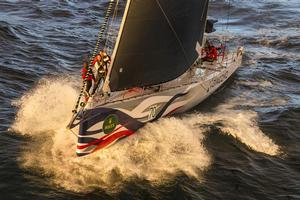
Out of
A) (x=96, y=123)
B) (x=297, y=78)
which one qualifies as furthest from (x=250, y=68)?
(x=96, y=123)

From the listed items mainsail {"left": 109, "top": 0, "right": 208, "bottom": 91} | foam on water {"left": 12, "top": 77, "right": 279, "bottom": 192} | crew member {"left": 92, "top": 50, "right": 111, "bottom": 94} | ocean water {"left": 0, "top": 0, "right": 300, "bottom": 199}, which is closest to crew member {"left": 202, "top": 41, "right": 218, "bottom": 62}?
ocean water {"left": 0, "top": 0, "right": 300, "bottom": 199}

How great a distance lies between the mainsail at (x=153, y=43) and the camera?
1636cm

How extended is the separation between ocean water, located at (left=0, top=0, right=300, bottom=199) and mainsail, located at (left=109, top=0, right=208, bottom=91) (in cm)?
264

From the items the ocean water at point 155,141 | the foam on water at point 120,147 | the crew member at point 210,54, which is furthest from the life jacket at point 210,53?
the foam on water at point 120,147

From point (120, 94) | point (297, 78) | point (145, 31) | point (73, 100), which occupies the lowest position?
point (297, 78)

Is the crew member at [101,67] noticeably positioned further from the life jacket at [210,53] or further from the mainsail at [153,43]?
the life jacket at [210,53]

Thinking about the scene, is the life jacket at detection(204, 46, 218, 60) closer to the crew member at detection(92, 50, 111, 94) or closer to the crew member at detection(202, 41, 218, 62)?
the crew member at detection(202, 41, 218, 62)

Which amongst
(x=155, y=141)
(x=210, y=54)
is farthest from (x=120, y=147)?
(x=210, y=54)

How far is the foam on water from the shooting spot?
50.9 feet

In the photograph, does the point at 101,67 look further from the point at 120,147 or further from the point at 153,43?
the point at 120,147

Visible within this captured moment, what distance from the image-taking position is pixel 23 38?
3341cm

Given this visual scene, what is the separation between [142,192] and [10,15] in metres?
31.5

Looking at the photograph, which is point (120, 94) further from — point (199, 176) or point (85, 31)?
point (85, 31)

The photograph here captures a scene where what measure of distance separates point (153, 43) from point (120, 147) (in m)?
4.45
